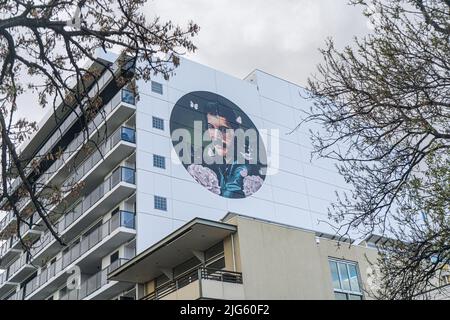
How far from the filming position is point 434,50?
9867 millimetres

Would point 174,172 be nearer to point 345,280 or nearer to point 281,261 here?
point 281,261

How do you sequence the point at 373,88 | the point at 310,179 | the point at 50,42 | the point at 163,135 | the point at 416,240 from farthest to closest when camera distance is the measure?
the point at 310,179 → the point at 163,135 → the point at 416,240 → the point at 373,88 → the point at 50,42

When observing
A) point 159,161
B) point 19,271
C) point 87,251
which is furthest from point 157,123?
point 19,271

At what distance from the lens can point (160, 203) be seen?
32.8 meters

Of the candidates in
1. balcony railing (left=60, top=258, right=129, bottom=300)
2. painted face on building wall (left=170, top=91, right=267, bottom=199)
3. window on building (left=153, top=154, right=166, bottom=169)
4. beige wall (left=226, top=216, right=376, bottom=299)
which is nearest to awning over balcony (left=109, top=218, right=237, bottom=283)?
beige wall (left=226, top=216, right=376, bottom=299)

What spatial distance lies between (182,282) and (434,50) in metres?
17.0

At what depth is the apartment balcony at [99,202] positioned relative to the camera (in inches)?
1304

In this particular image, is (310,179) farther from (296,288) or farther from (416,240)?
(416,240)

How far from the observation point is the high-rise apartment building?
108 ft

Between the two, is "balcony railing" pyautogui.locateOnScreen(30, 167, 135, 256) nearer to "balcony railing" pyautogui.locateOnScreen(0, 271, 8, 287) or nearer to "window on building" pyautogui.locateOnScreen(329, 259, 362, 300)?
"balcony railing" pyautogui.locateOnScreen(0, 271, 8, 287)

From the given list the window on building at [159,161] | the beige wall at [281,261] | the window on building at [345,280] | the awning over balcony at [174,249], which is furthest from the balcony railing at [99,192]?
the window on building at [345,280]

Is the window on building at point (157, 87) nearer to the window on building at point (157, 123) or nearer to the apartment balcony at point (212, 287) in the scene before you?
the window on building at point (157, 123)

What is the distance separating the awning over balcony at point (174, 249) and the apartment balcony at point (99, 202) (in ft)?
22.7

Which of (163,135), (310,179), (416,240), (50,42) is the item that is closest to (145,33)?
(50,42)
